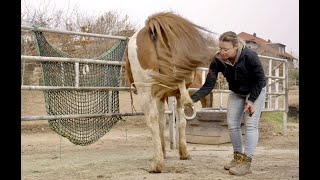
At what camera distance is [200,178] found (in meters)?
3.84

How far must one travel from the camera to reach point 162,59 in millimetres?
4098

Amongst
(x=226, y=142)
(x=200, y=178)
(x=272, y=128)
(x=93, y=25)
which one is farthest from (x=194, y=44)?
(x=93, y=25)

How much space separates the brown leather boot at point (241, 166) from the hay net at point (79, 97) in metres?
1.97

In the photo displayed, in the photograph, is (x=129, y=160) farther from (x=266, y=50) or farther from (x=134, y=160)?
(x=266, y=50)

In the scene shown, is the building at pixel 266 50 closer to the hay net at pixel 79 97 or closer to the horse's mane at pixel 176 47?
the horse's mane at pixel 176 47

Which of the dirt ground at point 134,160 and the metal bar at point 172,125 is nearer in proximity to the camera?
→ the dirt ground at point 134,160

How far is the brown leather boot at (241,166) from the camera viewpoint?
3.96 meters

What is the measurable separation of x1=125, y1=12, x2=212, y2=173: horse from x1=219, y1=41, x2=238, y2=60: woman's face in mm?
140

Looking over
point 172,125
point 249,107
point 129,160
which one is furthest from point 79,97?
point 249,107

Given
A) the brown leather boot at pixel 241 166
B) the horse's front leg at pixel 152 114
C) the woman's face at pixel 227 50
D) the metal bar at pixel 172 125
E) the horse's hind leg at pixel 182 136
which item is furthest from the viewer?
the metal bar at pixel 172 125

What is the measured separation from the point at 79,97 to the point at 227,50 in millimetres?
2079

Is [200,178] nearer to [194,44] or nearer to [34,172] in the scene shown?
[194,44]

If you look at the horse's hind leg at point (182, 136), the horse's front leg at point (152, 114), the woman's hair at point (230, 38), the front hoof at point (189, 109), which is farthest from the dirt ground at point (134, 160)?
the woman's hair at point (230, 38)

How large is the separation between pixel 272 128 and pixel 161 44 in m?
5.67
